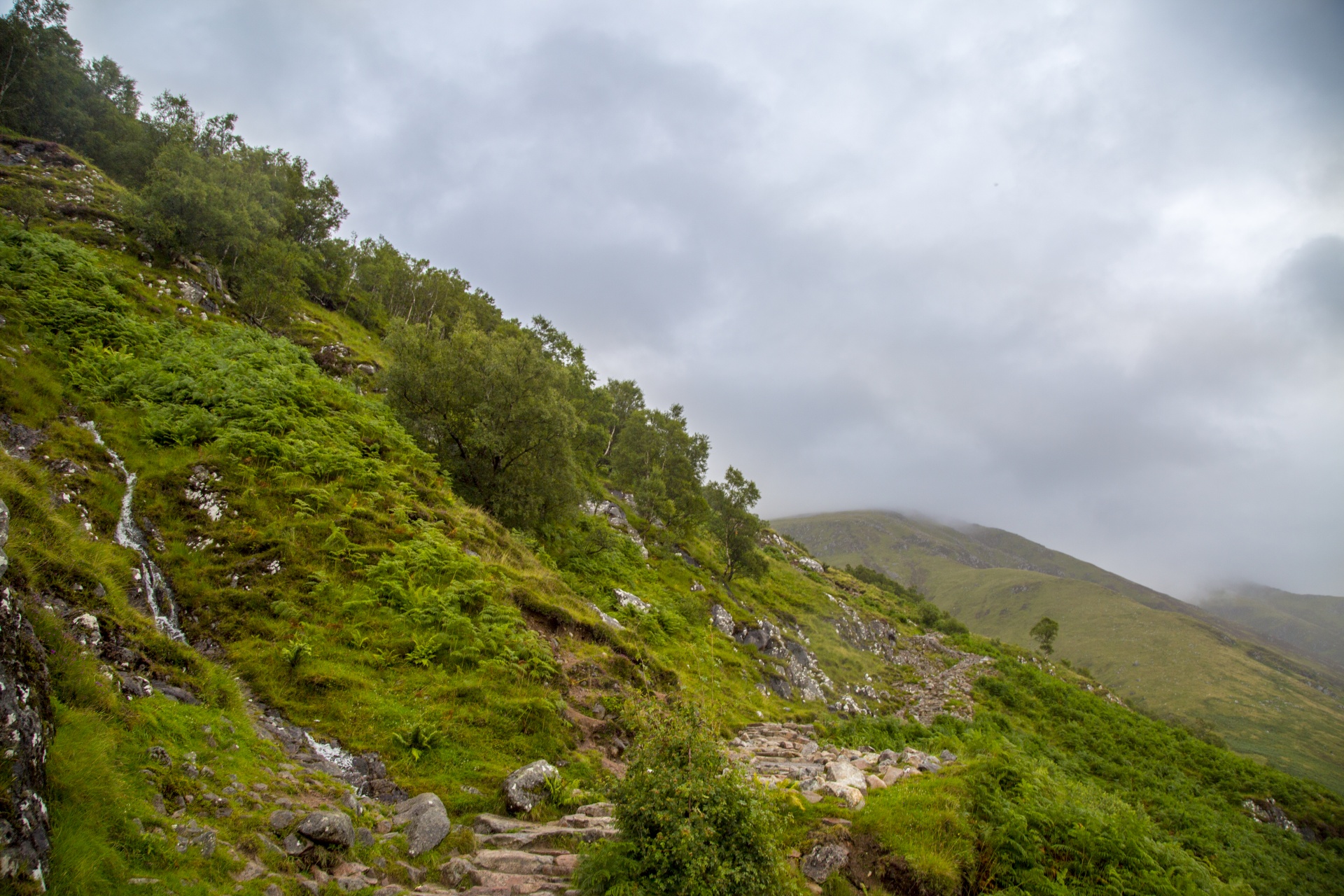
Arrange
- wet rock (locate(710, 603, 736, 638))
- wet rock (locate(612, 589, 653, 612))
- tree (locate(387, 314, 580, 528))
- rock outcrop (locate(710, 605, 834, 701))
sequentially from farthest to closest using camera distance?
wet rock (locate(710, 603, 736, 638))
rock outcrop (locate(710, 605, 834, 701))
wet rock (locate(612, 589, 653, 612))
tree (locate(387, 314, 580, 528))

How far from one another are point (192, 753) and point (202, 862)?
2.51m

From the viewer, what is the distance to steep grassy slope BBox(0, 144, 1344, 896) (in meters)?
7.85

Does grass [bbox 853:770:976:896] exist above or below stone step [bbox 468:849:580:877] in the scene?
above

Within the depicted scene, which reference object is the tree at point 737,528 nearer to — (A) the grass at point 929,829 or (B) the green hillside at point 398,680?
(B) the green hillside at point 398,680

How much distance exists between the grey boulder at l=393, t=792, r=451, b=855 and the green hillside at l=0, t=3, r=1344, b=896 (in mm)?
59

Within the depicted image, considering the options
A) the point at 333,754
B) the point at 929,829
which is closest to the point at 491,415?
the point at 333,754

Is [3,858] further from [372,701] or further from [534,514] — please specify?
[534,514]

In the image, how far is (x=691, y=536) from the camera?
57094mm

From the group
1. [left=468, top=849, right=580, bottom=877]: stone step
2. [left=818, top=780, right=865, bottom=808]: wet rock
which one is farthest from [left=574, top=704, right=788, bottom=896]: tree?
[left=818, top=780, right=865, bottom=808]: wet rock

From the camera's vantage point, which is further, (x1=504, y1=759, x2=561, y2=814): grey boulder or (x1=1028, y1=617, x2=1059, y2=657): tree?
(x1=1028, y1=617, x2=1059, y2=657): tree

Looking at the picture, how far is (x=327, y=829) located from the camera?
8156mm

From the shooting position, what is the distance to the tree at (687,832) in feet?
22.2

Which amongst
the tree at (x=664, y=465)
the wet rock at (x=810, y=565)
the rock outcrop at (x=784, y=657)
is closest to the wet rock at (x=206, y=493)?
the rock outcrop at (x=784, y=657)

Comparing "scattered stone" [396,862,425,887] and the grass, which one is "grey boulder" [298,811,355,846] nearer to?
"scattered stone" [396,862,425,887]
